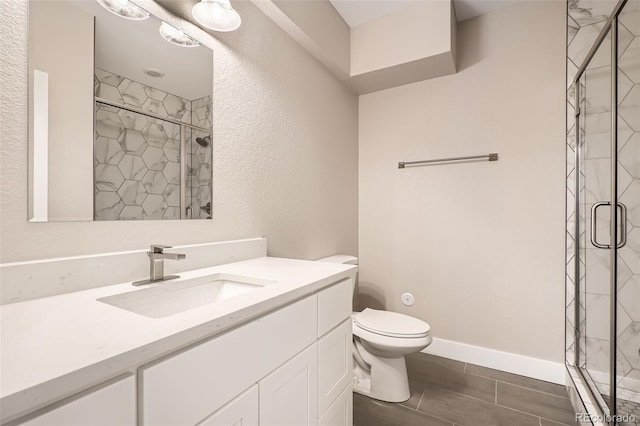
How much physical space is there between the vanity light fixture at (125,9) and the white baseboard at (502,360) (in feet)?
8.55

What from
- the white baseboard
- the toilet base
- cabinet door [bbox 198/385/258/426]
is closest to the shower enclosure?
the white baseboard

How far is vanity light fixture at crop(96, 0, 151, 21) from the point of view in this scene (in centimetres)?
101

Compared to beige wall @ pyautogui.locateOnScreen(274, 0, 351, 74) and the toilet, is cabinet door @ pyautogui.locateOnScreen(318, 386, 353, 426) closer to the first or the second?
the toilet

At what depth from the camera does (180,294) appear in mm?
1015

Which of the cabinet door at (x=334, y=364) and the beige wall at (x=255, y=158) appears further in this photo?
the cabinet door at (x=334, y=364)

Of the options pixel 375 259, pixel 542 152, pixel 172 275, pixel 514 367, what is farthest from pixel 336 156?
pixel 514 367

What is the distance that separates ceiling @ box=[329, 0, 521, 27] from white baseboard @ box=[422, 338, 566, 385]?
2.41 meters

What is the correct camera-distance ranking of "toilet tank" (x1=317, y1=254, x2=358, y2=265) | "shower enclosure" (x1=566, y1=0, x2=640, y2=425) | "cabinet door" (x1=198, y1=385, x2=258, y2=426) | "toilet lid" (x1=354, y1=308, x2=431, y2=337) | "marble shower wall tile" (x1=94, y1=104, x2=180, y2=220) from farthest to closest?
"toilet tank" (x1=317, y1=254, x2=358, y2=265) < "toilet lid" (x1=354, y1=308, x2=431, y2=337) < "shower enclosure" (x1=566, y1=0, x2=640, y2=425) < "marble shower wall tile" (x1=94, y1=104, x2=180, y2=220) < "cabinet door" (x1=198, y1=385, x2=258, y2=426)

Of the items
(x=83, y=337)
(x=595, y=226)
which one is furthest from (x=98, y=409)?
(x=595, y=226)

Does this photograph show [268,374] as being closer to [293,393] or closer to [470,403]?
[293,393]

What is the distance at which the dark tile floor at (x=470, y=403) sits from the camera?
153 cm

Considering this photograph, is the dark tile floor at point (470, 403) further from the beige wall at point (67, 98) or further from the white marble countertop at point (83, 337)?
the beige wall at point (67, 98)

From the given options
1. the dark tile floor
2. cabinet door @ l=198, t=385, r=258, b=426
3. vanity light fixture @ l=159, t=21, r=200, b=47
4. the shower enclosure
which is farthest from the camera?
the dark tile floor

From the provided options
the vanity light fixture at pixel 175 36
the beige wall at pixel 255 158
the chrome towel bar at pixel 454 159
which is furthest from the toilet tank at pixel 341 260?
the vanity light fixture at pixel 175 36
